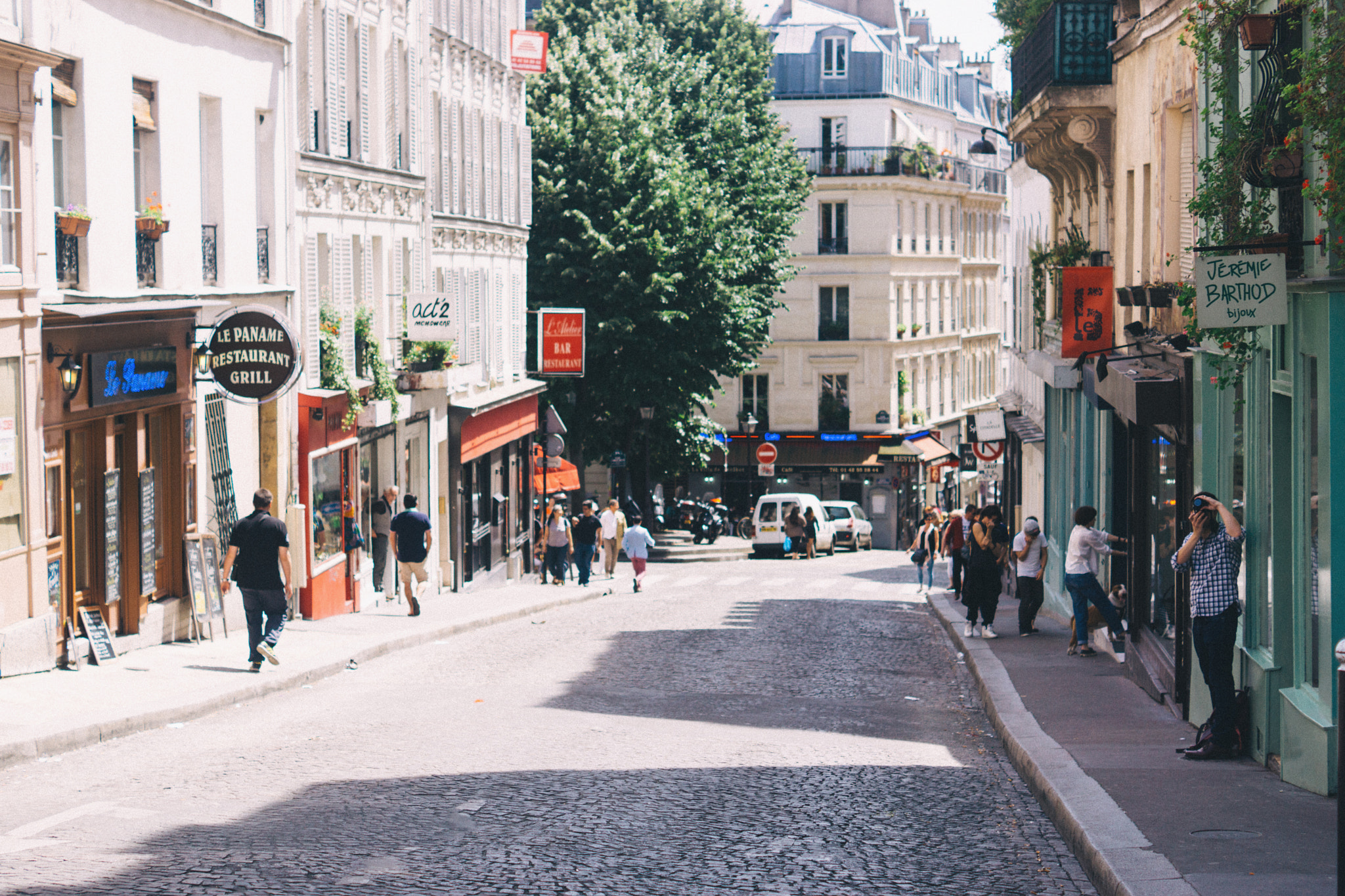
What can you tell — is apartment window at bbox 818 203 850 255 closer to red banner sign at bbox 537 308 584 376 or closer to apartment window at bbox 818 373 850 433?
apartment window at bbox 818 373 850 433

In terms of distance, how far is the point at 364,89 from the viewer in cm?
2594

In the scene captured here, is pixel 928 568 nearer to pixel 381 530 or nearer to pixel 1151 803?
pixel 381 530

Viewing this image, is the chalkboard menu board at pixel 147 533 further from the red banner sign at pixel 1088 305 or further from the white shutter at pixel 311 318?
the red banner sign at pixel 1088 305

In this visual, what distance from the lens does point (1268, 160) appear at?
1004cm

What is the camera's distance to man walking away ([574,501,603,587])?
32.3 m

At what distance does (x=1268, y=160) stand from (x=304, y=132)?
15.8 metres

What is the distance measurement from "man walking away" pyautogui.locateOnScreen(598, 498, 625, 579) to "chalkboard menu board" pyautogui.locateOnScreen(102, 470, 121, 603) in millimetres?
17005

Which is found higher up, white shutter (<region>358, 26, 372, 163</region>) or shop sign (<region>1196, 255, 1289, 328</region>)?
white shutter (<region>358, 26, 372, 163</region>)

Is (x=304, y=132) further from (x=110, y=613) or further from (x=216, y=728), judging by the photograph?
(x=216, y=728)

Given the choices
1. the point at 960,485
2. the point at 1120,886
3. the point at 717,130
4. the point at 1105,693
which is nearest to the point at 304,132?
the point at 1105,693

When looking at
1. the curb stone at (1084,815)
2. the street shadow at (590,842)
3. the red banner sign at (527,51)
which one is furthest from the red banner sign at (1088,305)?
the red banner sign at (527,51)

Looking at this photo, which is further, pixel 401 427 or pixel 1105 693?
pixel 401 427

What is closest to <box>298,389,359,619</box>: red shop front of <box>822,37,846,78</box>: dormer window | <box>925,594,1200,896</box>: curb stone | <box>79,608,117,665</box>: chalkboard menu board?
<box>79,608,117,665</box>: chalkboard menu board

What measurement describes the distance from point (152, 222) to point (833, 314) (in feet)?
152
